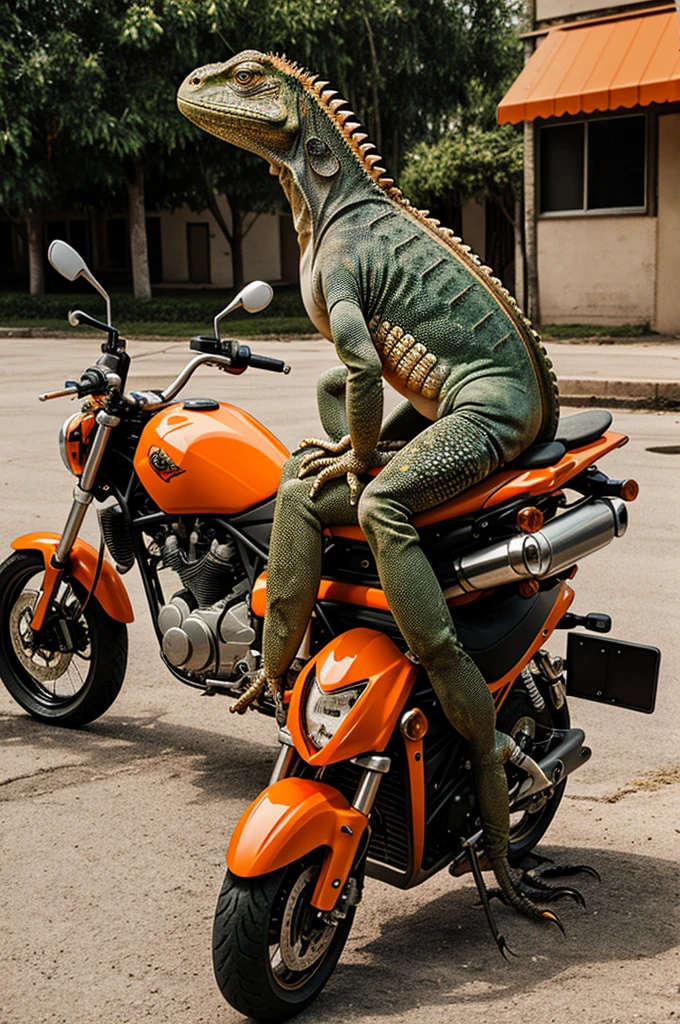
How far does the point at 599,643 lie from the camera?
390 cm

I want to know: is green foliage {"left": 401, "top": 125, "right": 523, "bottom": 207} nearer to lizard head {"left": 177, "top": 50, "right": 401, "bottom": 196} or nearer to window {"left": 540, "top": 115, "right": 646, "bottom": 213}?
window {"left": 540, "top": 115, "right": 646, "bottom": 213}

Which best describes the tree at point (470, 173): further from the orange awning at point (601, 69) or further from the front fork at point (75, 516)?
the front fork at point (75, 516)

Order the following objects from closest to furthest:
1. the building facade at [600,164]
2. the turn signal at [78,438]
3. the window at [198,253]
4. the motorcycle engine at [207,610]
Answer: the motorcycle engine at [207,610]
the turn signal at [78,438]
the building facade at [600,164]
the window at [198,253]

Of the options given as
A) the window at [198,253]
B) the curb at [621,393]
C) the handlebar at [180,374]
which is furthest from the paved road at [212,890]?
the window at [198,253]

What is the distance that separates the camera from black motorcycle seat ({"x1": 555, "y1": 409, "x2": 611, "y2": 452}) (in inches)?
140

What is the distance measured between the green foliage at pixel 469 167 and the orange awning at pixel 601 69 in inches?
195

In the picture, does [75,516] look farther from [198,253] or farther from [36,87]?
[198,253]

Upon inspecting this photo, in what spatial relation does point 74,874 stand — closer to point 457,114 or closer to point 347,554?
point 347,554

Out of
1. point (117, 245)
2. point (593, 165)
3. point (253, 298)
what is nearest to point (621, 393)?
point (593, 165)

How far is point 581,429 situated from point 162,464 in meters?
1.57

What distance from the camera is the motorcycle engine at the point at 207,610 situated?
14.5ft

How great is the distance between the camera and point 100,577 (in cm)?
496

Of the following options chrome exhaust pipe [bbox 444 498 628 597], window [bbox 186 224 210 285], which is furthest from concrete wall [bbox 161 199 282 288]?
chrome exhaust pipe [bbox 444 498 628 597]

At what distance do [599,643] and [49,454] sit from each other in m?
8.13
